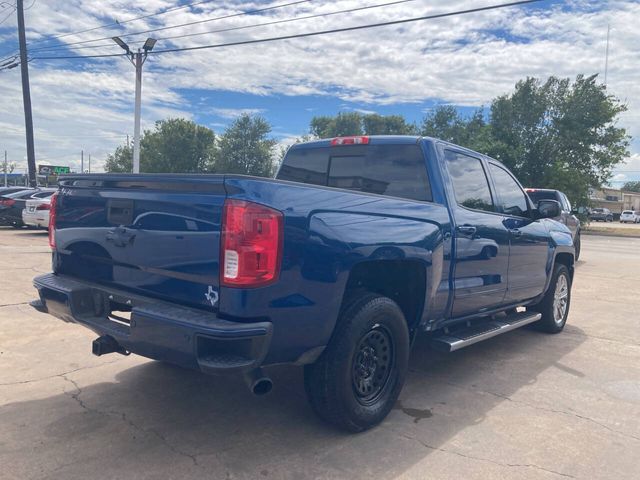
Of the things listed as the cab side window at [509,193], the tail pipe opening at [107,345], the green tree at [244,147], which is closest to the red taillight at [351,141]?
the cab side window at [509,193]

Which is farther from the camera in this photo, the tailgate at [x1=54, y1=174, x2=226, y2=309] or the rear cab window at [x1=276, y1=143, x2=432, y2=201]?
the rear cab window at [x1=276, y1=143, x2=432, y2=201]

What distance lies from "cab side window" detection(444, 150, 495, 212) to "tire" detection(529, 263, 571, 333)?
186cm

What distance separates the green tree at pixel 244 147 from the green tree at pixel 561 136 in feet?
73.6

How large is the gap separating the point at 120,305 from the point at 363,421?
1.72 metres

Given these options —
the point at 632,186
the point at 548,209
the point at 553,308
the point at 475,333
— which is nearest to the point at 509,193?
the point at 548,209

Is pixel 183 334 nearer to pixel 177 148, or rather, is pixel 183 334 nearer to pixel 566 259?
pixel 566 259

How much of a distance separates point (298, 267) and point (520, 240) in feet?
10.4

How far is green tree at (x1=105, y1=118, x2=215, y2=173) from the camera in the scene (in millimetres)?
55625

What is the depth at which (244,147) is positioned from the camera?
175 ft

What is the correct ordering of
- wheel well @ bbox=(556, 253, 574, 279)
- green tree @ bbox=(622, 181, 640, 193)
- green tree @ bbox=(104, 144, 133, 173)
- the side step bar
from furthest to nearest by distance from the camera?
1. green tree @ bbox=(622, 181, 640, 193)
2. green tree @ bbox=(104, 144, 133, 173)
3. wheel well @ bbox=(556, 253, 574, 279)
4. the side step bar

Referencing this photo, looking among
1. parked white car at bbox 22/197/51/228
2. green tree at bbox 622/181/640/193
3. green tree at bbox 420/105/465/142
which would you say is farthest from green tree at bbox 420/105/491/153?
green tree at bbox 622/181/640/193

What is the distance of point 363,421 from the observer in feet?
11.6

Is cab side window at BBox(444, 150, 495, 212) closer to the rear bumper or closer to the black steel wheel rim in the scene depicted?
the black steel wheel rim

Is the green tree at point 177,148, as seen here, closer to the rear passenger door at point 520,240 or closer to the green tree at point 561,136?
the green tree at point 561,136
